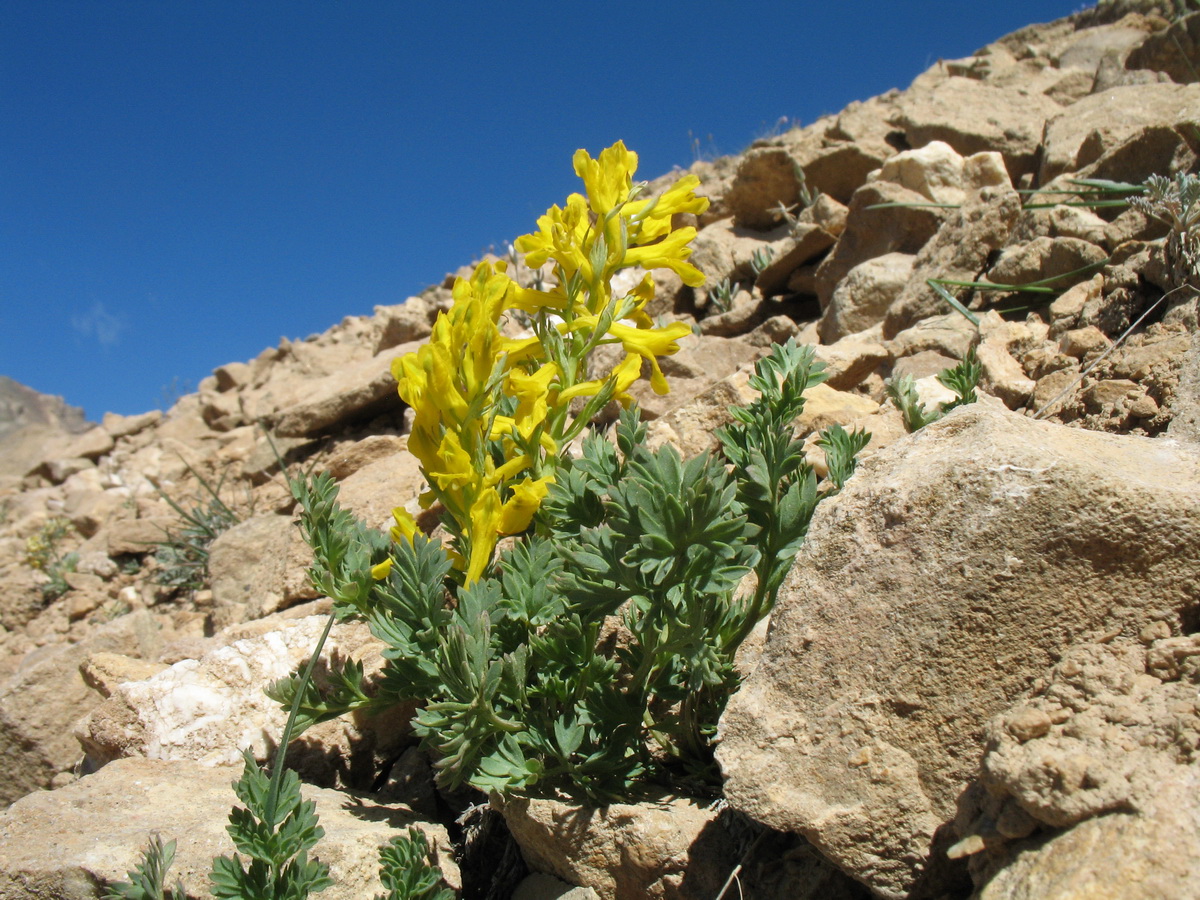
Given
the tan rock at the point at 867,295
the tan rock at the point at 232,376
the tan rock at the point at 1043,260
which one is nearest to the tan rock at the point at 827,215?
the tan rock at the point at 867,295

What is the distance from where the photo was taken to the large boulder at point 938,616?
1.61 metres

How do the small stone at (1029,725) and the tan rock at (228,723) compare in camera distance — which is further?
the tan rock at (228,723)

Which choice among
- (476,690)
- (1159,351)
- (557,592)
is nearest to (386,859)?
(476,690)

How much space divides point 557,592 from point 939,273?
3263 mm

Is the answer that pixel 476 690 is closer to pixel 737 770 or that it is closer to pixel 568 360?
pixel 737 770

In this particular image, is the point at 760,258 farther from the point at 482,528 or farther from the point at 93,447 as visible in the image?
the point at 93,447

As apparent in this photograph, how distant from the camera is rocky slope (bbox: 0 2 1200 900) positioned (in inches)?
58.1

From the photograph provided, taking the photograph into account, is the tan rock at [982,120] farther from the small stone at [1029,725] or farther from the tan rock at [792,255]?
the small stone at [1029,725]

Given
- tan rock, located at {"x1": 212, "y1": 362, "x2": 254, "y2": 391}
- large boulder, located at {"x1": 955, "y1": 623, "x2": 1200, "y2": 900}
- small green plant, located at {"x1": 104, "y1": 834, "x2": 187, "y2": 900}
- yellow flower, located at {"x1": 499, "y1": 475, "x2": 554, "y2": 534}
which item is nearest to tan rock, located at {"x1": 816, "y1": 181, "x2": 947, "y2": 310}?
yellow flower, located at {"x1": 499, "y1": 475, "x2": 554, "y2": 534}

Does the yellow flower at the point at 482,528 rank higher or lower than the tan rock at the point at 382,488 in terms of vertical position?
lower

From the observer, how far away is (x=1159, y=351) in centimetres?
281

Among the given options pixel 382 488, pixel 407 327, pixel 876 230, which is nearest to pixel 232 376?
pixel 407 327

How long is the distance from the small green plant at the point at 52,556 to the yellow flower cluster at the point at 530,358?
17.6 ft

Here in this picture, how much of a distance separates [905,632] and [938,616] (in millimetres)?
74
